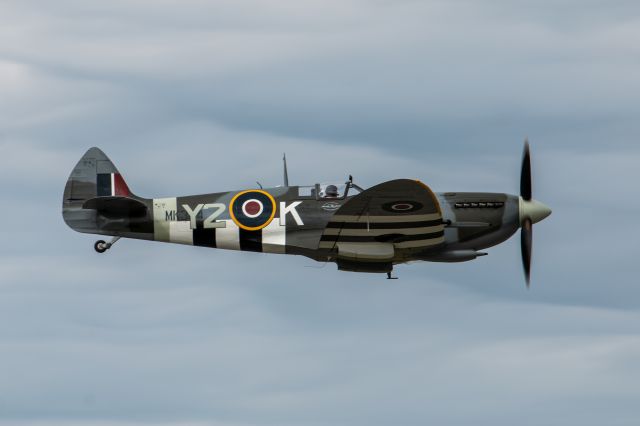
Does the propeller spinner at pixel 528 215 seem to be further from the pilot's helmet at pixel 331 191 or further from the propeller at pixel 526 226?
the pilot's helmet at pixel 331 191

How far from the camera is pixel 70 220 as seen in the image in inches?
914

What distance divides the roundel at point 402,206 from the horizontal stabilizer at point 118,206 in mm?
5207

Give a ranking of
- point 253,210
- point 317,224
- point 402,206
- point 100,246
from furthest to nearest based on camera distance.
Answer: point 100,246 → point 253,210 → point 317,224 → point 402,206

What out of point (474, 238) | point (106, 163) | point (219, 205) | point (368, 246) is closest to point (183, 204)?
point (219, 205)

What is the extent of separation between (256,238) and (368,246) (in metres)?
2.33

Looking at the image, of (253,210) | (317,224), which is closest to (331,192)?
(317,224)

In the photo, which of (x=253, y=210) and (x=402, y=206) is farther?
(x=253, y=210)

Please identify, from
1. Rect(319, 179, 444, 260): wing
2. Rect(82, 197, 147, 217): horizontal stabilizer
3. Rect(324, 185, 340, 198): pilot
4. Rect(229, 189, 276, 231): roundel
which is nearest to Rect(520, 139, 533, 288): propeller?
Rect(319, 179, 444, 260): wing

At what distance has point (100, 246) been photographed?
75.4 feet

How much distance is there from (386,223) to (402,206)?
27.5 inches

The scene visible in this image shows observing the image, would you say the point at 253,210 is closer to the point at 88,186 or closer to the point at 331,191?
the point at 331,191

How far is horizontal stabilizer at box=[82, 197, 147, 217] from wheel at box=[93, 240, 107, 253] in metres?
0.67

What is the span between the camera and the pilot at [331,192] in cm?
2222

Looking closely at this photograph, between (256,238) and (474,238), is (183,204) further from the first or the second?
(474,238)
